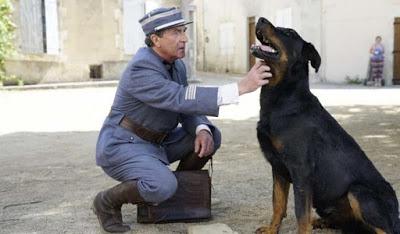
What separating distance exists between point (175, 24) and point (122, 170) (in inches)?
38.7

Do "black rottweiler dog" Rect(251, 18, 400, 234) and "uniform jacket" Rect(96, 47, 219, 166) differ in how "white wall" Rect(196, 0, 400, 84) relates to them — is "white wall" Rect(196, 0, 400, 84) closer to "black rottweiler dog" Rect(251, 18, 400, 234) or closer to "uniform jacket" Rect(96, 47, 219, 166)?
"uniform jacket" Rect(96, 47, 219, 166)

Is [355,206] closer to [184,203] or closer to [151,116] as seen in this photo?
[184,203]

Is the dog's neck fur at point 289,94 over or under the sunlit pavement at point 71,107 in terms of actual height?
over

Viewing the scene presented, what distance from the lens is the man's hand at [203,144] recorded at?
382 cm

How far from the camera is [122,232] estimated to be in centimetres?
378

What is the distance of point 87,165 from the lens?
20.0ft

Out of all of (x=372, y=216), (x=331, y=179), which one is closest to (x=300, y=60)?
(x=331, y=179)

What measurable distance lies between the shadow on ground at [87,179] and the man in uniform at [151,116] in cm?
35

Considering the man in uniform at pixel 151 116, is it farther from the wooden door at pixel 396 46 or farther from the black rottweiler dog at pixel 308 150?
the wooden door at pixel 396 46

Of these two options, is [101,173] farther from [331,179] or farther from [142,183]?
[331,179]

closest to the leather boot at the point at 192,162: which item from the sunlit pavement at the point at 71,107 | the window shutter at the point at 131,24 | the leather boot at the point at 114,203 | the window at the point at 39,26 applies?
the leather boot at the point at 114,203

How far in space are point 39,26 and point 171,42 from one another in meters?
15.5

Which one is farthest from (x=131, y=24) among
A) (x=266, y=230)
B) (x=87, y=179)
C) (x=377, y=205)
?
(x=377, y=205)

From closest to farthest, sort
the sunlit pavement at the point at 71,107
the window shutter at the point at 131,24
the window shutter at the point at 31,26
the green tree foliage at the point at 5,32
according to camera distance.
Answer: the sunlit pavement at the point at 71,107 → the green tree foliage at the point at 5,32 → the window shutter at the point at 31,26 → the window shutter at the point at 131,24
